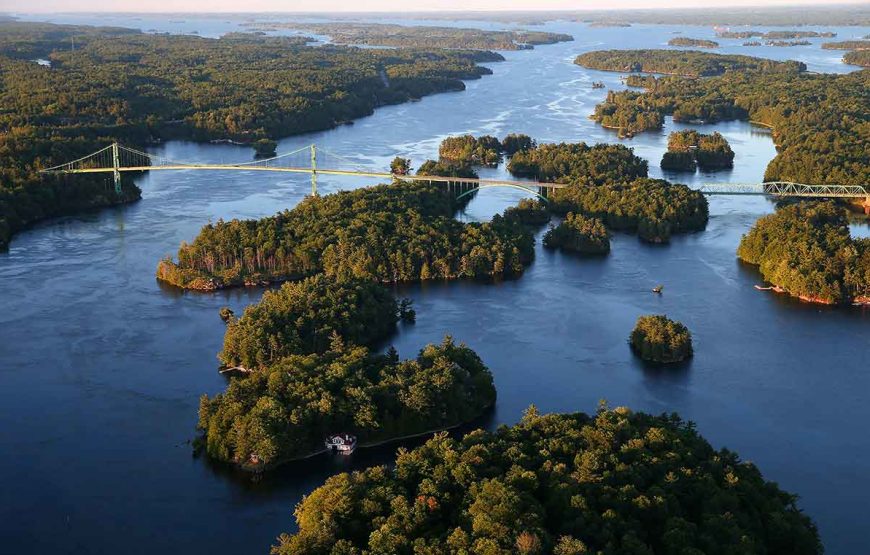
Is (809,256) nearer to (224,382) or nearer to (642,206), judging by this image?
(642,206)

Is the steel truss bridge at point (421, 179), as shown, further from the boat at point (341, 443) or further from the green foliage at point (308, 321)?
the boat at point (341, 443)

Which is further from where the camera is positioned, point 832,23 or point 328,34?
point 832,23

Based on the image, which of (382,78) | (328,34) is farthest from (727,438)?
(328,34)

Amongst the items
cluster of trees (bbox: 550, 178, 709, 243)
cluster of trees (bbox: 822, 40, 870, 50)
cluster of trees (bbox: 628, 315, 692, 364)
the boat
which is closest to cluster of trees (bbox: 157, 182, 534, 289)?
cluster of trees (bbox: 550, 178, 709, 243)

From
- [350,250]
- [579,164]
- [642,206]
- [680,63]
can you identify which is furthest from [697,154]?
[680,63]

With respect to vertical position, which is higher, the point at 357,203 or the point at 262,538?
the point at 357,203

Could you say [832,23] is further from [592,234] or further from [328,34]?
[592,234]

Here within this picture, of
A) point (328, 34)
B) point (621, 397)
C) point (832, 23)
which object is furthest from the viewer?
point (832, 23)
